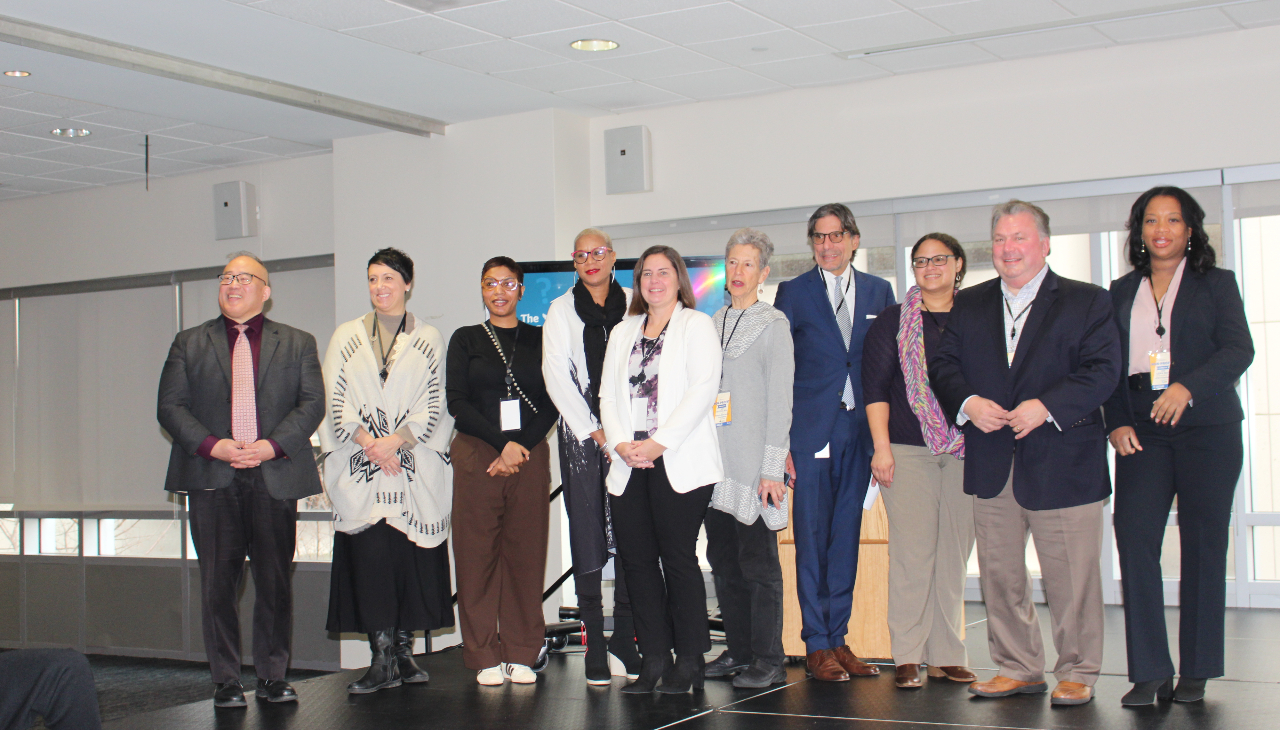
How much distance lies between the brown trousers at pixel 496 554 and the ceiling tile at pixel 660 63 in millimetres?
2489

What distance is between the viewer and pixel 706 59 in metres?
5.72

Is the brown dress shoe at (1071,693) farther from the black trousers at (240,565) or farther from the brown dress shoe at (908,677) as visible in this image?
the black trousers at (240,565)

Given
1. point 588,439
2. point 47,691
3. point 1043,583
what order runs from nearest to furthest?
point 47,691 < point 1043,583 < point 588,439

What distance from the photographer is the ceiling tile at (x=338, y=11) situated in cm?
468

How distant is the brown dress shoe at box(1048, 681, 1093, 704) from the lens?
3.35 metres

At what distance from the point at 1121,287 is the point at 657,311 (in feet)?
4.99

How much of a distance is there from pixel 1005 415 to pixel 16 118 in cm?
602

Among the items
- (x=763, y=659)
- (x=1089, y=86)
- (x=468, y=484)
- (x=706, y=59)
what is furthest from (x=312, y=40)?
(x=1089, y=86)

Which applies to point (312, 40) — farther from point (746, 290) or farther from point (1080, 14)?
point (1080, 14)

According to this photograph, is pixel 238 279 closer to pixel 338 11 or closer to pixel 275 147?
pixel 338 11

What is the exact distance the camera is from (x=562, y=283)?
5758 mm

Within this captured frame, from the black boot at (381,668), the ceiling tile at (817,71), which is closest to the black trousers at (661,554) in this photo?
the black boot at (381,668)

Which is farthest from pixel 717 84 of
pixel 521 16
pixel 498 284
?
pixel 498 284

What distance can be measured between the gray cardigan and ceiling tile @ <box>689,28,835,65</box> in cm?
216
